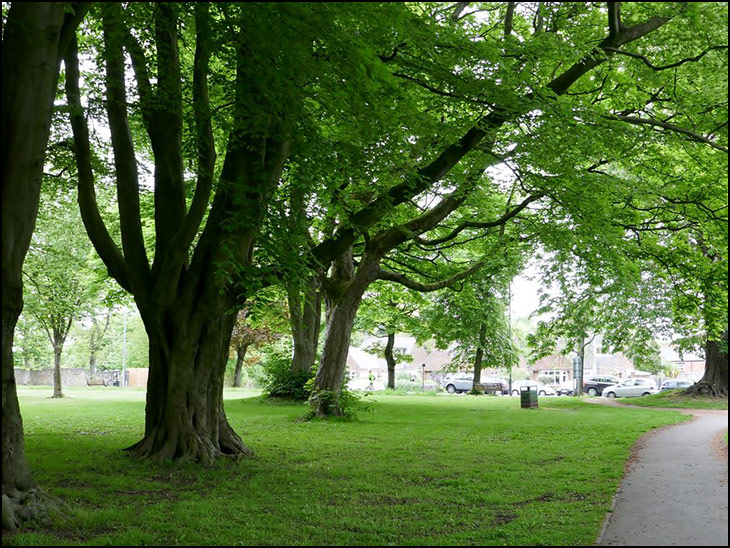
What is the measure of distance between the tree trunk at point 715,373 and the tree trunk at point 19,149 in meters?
32.0

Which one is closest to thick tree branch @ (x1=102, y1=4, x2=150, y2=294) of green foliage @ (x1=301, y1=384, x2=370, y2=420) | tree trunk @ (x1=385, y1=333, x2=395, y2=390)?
green foliage @ (x1=301, y1=384, x2=370, y2=420)

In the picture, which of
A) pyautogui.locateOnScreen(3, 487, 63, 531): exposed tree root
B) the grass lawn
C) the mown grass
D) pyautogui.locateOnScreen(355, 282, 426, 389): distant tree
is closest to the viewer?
pyautogui.locateOnScreen(3, 487, 63, 531): exposed tree root

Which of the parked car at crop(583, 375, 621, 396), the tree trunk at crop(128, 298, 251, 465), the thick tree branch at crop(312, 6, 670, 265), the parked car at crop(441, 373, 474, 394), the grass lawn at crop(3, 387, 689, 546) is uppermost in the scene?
the thick tree branch at crop(312, 6, 670, 265)

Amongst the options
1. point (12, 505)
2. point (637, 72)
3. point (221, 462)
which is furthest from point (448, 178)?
point (12, 505)

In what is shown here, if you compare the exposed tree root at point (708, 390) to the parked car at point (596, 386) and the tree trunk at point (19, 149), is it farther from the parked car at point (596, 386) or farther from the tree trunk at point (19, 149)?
the tree trunk at point (19, 149)

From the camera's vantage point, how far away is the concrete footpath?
256 inches

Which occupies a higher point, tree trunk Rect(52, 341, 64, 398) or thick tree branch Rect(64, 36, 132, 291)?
thick tree branch Rect(64, 36, 132, 291)

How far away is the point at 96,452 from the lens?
38.3 feet

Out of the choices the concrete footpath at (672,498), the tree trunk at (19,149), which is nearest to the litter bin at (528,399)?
the concrete footpath at (672,498)

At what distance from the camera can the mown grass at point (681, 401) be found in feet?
96.7

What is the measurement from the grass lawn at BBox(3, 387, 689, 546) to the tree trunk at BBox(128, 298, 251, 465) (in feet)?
1.42

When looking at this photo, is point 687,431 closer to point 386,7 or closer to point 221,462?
point 221,462

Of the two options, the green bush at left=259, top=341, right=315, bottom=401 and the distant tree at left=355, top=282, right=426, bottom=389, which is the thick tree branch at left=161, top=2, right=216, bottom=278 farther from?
the distant tree at left=355, top=282, right=426, bottom=389

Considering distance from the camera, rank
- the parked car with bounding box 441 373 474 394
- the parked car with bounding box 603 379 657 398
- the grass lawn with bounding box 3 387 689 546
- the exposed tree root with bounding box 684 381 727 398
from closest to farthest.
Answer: the grass lawn with bounding box 3 387 689 546 < the exposed tree root with bounding box 684 381 727 398 < the parked car with bounding box 603 379 657 398 < the parked car with bounding box 441 373 474 394
